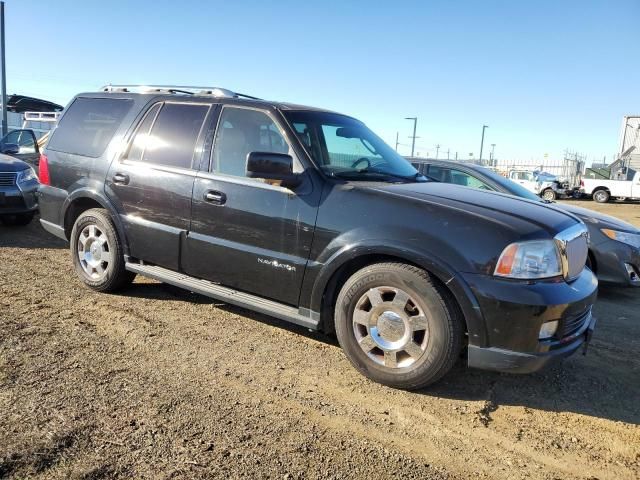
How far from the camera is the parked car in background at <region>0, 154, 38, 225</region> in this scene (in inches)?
292

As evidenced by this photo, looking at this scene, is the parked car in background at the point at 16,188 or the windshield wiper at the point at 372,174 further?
the parked car in background at the point at 16,188

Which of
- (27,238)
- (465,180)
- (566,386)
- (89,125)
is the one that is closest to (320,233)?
(566,386)

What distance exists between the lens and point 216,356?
362 centimetres

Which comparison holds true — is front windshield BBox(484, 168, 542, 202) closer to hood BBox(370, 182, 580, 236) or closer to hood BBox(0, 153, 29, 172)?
hood BBox(370, 182, 580, 236)

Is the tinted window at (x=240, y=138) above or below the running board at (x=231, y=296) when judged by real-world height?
above

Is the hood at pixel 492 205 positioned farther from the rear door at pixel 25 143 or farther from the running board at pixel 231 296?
the rear door at pixel 25 143

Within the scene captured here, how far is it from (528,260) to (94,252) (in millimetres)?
3949

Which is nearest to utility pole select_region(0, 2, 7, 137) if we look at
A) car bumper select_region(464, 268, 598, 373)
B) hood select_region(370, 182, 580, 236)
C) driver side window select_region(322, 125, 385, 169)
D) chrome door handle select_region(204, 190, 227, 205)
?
chrome door handle select_region(204, 190, 227, 205)

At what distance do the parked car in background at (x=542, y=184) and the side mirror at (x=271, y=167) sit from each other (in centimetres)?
2734

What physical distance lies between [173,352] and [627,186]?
2869 cm

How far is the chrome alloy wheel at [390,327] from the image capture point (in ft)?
10.4

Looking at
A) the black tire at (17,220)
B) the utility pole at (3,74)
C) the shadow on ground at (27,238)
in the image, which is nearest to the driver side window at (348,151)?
the shadow on ground at (27,238)

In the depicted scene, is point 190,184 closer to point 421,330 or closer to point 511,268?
point 421,330

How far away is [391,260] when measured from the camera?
329 cm
